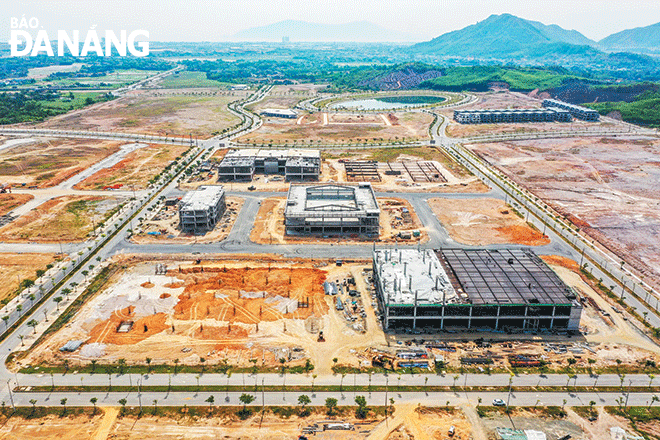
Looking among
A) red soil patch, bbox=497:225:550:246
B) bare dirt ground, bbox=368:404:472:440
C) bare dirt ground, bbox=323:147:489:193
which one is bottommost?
bare dirt ground, bbox=368:404:472:440

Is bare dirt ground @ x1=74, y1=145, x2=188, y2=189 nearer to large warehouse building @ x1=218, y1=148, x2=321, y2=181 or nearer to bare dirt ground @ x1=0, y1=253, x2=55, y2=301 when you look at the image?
large warehouse building @ x1=218, y1=148, x2=321, y2=181

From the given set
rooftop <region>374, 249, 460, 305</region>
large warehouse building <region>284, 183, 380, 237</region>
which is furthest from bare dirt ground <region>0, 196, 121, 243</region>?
rooftop <region>374, 249, 460, 305</region>

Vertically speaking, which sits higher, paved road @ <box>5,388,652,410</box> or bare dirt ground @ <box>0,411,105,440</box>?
paved road @ <box>5,388,652,410</box>

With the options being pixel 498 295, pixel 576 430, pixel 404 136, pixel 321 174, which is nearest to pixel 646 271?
pixel 498 295

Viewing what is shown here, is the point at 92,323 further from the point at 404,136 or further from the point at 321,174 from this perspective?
the point at 404,136

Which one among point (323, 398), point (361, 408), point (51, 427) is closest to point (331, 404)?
point (323, 398)

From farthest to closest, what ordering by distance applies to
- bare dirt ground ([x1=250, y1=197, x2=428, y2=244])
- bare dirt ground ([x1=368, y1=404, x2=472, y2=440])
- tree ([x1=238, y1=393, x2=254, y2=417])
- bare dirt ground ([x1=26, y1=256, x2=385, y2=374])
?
bare dirt ground ([x1=250, y1=197, x2=428, y2=244]) → bare dirt ground ([x1=26, y1=256, x2=385, y2=374]) → tree ([x1=238, y1=393, x2=254, y2=417]) → bare dirt ground ([x1=368, y1=404, x2=472, y2=440])
